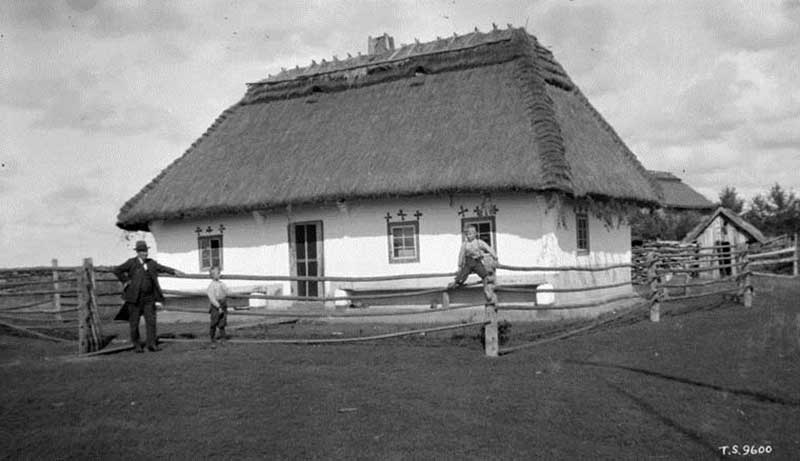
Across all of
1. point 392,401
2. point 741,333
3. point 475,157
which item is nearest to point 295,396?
point 392,401

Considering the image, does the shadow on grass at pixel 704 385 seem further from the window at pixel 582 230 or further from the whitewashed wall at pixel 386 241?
A: the window at pixel 582 230

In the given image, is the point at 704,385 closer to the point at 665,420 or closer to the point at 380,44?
the point at 665,420

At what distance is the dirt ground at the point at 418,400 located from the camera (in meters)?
6.61

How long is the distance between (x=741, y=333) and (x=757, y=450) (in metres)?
5.89

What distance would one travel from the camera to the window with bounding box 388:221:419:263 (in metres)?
17.3

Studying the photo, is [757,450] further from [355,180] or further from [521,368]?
[355,180]

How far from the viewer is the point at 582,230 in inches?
704

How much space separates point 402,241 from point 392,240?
0.22 m

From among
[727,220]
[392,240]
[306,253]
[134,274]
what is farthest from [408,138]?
[727,220]

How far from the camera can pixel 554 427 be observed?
710 centimetres

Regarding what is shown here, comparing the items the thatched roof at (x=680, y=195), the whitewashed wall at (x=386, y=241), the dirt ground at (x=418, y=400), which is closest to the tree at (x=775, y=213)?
the thatched roof at (x=680, y=195)

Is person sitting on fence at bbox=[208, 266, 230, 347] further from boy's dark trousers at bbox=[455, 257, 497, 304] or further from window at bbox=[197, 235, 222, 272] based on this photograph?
window at bbox=[197, 235, 222, 272]

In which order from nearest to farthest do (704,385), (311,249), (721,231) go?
1. (704,385)
2. (311,249)
3. (721,231)

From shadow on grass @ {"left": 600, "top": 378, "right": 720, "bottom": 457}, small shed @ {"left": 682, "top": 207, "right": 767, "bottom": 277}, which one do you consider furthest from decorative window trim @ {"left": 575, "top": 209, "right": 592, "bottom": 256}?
small shed @ {"left": 682, "top": 207, "right": 767, "bottom": 277}
